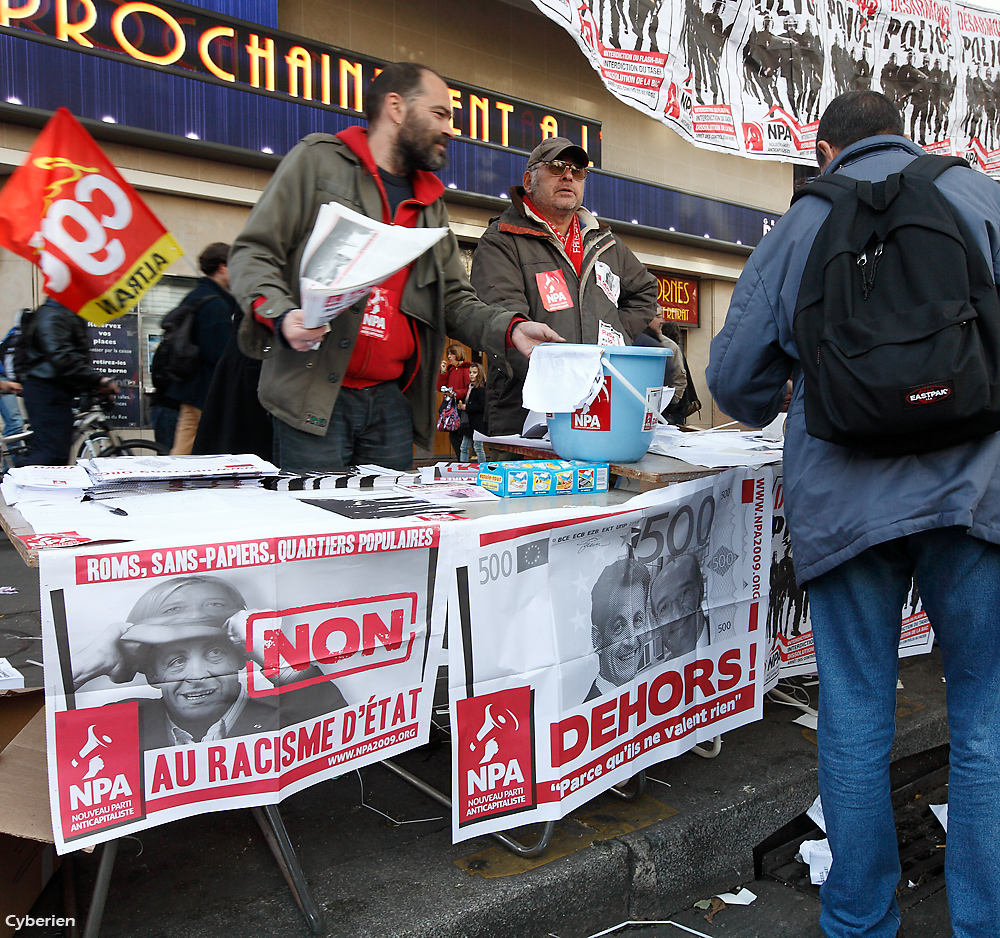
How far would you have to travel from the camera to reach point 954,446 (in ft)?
5.20

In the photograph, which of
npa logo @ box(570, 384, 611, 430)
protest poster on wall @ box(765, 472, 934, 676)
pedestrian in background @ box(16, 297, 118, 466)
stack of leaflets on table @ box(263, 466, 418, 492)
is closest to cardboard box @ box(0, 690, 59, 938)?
stack of leaflets on table @ box(263, 466, 418, 492)

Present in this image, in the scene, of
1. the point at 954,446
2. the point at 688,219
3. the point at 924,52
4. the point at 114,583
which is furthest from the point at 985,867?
the point at 688,219

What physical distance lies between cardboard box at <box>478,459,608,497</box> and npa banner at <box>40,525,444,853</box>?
1.40 feet

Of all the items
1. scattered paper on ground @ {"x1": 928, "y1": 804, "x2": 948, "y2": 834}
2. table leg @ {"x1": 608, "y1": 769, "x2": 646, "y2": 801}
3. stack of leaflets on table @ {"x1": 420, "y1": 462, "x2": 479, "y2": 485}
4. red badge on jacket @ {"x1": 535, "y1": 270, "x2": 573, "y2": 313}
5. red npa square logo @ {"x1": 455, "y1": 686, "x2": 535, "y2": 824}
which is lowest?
scattered paper on ground @ {"x1": 928, "y1": 804, "x2": 948, "y2": 834}

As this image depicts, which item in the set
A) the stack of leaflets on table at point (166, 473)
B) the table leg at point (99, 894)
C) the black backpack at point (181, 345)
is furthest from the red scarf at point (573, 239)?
the table leg at point (99, 894)

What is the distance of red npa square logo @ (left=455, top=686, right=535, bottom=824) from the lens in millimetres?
1849

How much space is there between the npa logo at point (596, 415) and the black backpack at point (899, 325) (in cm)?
73

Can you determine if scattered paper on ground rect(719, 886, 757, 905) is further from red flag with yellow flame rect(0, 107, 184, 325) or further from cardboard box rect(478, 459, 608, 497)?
red flag with yellow flame rect(0, 107, 184, 325)

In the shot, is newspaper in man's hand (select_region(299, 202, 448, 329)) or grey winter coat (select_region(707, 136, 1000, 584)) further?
newspaper in man's hand (select_region(299, 202, 448, 329))

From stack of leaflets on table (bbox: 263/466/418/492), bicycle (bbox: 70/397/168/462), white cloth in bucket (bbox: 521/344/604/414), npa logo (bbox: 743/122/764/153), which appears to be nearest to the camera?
stack of leaflets on table (bbox: 263/466/418/492)

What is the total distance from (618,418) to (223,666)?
124 centimetres

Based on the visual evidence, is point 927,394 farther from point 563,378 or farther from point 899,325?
point 563,378

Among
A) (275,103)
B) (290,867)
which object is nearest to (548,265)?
(290,867)

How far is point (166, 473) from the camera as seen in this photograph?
6.61 feet
